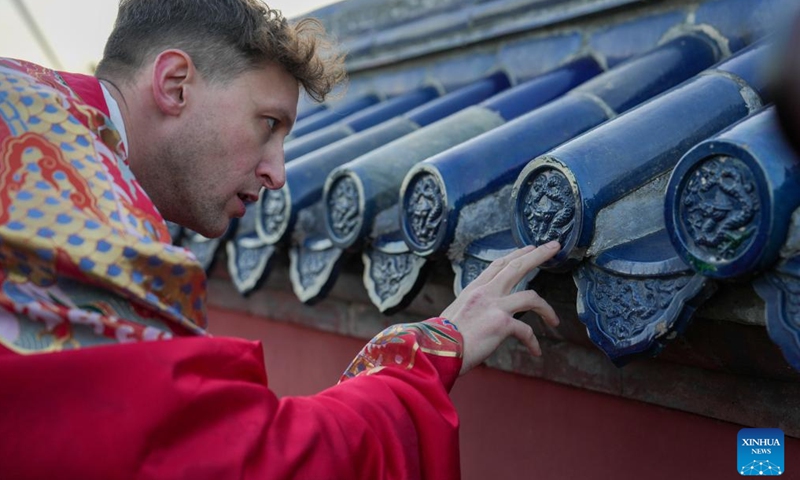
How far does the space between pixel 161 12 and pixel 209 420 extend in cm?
87

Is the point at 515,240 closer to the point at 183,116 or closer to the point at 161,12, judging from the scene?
the point at 183,116

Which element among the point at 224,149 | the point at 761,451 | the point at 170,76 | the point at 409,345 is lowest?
the point at 761,451

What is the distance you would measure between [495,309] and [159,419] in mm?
700

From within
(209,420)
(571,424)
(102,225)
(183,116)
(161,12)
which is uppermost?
(161,12)

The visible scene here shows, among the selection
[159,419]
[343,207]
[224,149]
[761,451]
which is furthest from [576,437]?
[159,419]

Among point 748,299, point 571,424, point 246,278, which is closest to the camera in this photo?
point 748,299

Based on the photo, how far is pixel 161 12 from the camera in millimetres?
1855

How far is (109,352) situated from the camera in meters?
1.37

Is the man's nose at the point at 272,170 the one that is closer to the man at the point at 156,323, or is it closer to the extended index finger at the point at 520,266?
the man at the point at 156,323

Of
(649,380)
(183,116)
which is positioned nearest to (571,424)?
(649,380)

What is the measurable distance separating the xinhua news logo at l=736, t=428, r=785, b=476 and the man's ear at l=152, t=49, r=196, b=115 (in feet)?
4.15

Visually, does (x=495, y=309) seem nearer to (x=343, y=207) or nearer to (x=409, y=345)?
(x=409, y=345)

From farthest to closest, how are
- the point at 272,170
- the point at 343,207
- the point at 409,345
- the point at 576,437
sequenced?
the point at 343,207
the point at 576,437
the point at 272,170
the point at 409,345

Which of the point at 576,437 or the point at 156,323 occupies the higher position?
the point at 156,323
